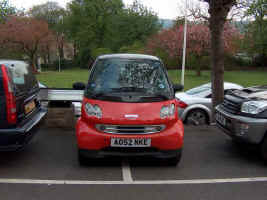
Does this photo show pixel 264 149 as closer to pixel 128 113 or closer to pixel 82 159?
pixel 128 113

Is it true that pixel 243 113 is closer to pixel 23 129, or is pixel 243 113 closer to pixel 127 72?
pixel 127 72

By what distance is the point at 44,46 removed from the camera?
49812mm

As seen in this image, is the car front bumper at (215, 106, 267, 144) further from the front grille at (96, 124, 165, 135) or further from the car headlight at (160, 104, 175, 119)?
the front grille at (96, 124, 165, 135)

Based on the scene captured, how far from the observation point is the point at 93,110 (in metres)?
4.70

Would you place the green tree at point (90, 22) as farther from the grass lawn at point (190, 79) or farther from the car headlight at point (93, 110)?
the car headlight at point (93, 110)

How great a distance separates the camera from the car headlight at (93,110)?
15.2 ft

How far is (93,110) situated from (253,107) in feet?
8.93

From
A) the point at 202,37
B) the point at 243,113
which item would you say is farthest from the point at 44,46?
the point at 243,113

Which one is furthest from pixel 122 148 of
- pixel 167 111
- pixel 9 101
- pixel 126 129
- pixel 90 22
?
pixel 90 22

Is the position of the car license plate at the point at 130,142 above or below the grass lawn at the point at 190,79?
above

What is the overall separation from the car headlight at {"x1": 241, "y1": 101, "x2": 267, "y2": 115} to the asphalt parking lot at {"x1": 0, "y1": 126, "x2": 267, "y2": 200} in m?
0.95

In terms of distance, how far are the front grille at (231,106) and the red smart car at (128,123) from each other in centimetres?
124

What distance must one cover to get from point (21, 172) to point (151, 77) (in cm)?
269

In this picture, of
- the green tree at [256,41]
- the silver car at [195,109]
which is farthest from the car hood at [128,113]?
the green tree at [256,41]
